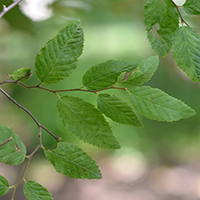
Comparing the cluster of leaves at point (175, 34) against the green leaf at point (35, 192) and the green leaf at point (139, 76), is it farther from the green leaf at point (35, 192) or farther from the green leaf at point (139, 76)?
the green leaf at point (35, 192)

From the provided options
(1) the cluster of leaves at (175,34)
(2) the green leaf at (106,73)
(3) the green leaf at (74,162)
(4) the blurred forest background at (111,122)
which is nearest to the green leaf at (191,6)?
(1) the cluster of leaves at (175,34)

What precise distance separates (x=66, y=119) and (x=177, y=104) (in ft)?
0.51

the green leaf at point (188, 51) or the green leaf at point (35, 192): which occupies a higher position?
the green leaf at point (188, 51)

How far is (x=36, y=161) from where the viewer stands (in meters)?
2.93

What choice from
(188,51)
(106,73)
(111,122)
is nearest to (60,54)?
(106,73)

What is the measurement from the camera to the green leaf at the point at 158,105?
0.35 meters

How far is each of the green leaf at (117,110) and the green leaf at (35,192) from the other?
132 mm

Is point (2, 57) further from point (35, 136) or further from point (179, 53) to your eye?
point (179, 53)

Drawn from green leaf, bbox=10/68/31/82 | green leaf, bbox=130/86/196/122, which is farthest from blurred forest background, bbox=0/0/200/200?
green leaf, bbox=130/86/196/122

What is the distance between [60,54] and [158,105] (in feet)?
0.50

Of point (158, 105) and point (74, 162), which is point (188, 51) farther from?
point (74, 162)

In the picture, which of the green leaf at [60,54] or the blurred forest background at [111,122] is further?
the blurred forest background at [111,122]

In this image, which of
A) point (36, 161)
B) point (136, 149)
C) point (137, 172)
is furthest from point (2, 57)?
point (137, 172)

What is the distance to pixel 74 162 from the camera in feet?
1.15
